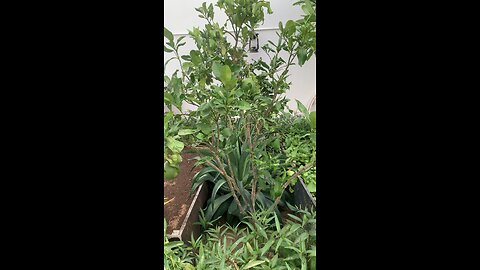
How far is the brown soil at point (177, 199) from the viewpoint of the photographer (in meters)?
1.33

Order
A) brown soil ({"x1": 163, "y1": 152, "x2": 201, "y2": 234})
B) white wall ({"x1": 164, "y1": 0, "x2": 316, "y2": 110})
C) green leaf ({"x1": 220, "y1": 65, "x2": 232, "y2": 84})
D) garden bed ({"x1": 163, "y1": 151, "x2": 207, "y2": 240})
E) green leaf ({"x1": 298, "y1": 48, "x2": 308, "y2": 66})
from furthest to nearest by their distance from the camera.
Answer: white wall ({"x1": 164, "y1": 0, "x2": 316, "y2": 110}) → brown soil ({"x1": 163, "y1": 152, "x2": 201, "y2": 234}) → garden bed ({"x1": 163, "y1": 151, "x2": 207, "y2": 240}) → green leaf ({"x1": 298, "y1": 48, "x2": 308, "y2": 66}) → green leaf ({"x1": 220, "y1": 65, "x2": 232, "y2": 84})

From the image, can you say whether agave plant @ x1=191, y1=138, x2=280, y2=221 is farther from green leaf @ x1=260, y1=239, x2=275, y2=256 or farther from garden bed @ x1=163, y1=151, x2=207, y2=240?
green leaf @ x1=260, y1=239, x2=275, y2=256

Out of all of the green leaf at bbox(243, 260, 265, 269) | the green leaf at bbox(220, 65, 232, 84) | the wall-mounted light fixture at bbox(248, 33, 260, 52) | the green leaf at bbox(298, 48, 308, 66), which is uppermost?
the wall-mounted light fixture at bbox(248, 33, 260, 52)

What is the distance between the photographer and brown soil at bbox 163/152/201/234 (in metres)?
1.33

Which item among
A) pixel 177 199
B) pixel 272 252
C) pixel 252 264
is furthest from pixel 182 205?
pixel 252 264

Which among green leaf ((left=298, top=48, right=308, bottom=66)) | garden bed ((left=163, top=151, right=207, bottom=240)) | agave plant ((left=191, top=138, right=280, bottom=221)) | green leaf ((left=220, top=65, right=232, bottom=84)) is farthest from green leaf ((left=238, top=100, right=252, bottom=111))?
agave plant ((left=191, top=138, right=280, bottom=221))

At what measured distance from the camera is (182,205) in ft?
4.91

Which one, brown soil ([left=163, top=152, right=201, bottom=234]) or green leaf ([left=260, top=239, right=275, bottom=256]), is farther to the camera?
brown soil ([left=163, top=152, right=201, bottom=234])

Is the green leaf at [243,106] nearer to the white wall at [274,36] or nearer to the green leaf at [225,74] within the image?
the green leaf at [225,74]
